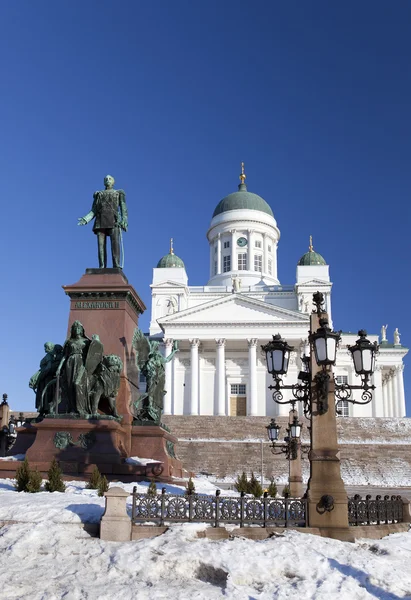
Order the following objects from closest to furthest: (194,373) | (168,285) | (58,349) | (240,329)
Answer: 1. (58,349)
2. (240,329)
3. (194,373)
4. (168,285)

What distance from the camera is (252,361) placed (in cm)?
6209

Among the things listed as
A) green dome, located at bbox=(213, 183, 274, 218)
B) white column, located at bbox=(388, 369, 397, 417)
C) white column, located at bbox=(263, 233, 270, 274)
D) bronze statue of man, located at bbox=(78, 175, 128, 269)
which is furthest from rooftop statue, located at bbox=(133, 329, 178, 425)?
green dome, located at bbox=(213, 183, 274, 218)

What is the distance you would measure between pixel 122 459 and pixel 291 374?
176 ft

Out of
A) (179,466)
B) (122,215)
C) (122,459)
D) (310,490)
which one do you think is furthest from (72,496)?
(122,215)

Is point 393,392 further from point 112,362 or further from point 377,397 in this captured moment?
point 112,362

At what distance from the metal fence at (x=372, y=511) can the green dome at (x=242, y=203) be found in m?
70.1

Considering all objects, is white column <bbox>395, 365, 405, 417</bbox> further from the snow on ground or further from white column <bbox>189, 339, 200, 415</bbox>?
the snow on ground

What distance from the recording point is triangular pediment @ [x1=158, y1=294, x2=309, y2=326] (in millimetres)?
62188

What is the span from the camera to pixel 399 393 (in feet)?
222

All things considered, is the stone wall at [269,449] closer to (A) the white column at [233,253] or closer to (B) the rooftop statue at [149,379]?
(B) the rooftop statue at [149,379]

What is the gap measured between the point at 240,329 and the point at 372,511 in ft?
172

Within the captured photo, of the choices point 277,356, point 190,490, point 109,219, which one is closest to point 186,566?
point 190,490

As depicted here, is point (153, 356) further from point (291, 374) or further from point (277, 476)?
point (291, 374)

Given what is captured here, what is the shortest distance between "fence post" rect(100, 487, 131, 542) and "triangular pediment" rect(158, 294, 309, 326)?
5363 centimetres
